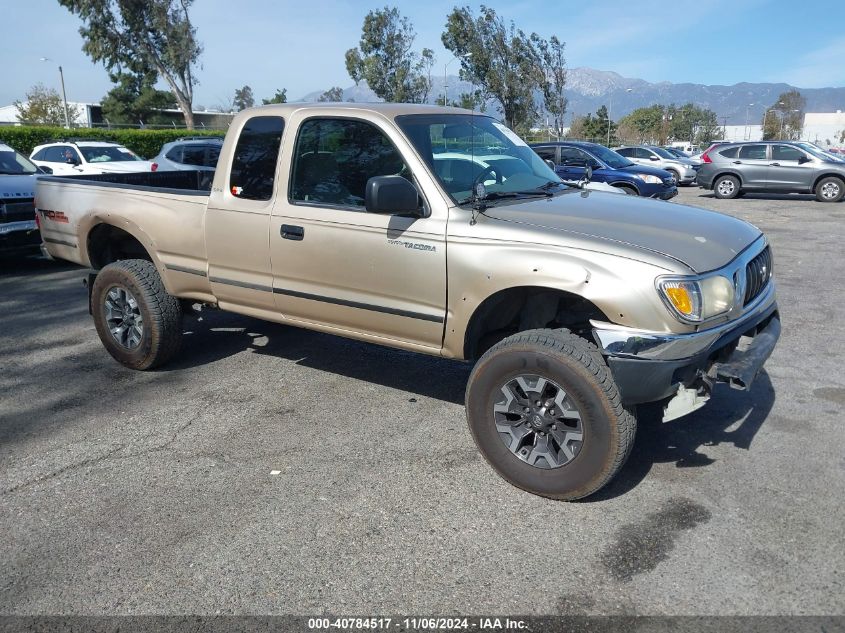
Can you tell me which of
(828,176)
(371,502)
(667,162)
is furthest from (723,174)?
(371,502)

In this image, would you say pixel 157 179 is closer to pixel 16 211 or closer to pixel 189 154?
pixel 16 211

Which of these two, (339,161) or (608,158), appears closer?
(339,161)

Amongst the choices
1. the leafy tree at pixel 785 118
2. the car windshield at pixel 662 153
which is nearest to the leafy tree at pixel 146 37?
the car windshield at pixel 662 153

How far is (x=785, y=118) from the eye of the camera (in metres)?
73.7

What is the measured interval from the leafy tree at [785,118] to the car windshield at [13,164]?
72681 millimetres

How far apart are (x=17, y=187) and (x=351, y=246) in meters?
7.26

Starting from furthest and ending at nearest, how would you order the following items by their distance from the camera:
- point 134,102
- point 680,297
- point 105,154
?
point 134,102, point 105,154, point 680,297

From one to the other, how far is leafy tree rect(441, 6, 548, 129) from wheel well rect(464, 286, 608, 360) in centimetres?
3882

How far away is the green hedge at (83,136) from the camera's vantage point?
27.5m

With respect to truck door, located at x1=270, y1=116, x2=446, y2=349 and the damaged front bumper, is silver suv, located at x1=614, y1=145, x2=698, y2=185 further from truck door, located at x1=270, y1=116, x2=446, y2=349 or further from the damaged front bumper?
the damaged front bumper

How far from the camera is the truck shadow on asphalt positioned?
413cm

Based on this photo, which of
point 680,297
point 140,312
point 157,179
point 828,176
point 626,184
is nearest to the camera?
point 680,297

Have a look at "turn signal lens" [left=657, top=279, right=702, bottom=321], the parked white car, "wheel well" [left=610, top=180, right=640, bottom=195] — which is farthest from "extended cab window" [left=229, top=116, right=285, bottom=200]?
"wheel well" [left=610, top=180, right=640, bottom=195]

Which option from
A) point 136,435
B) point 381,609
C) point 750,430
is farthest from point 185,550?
point 750,430
